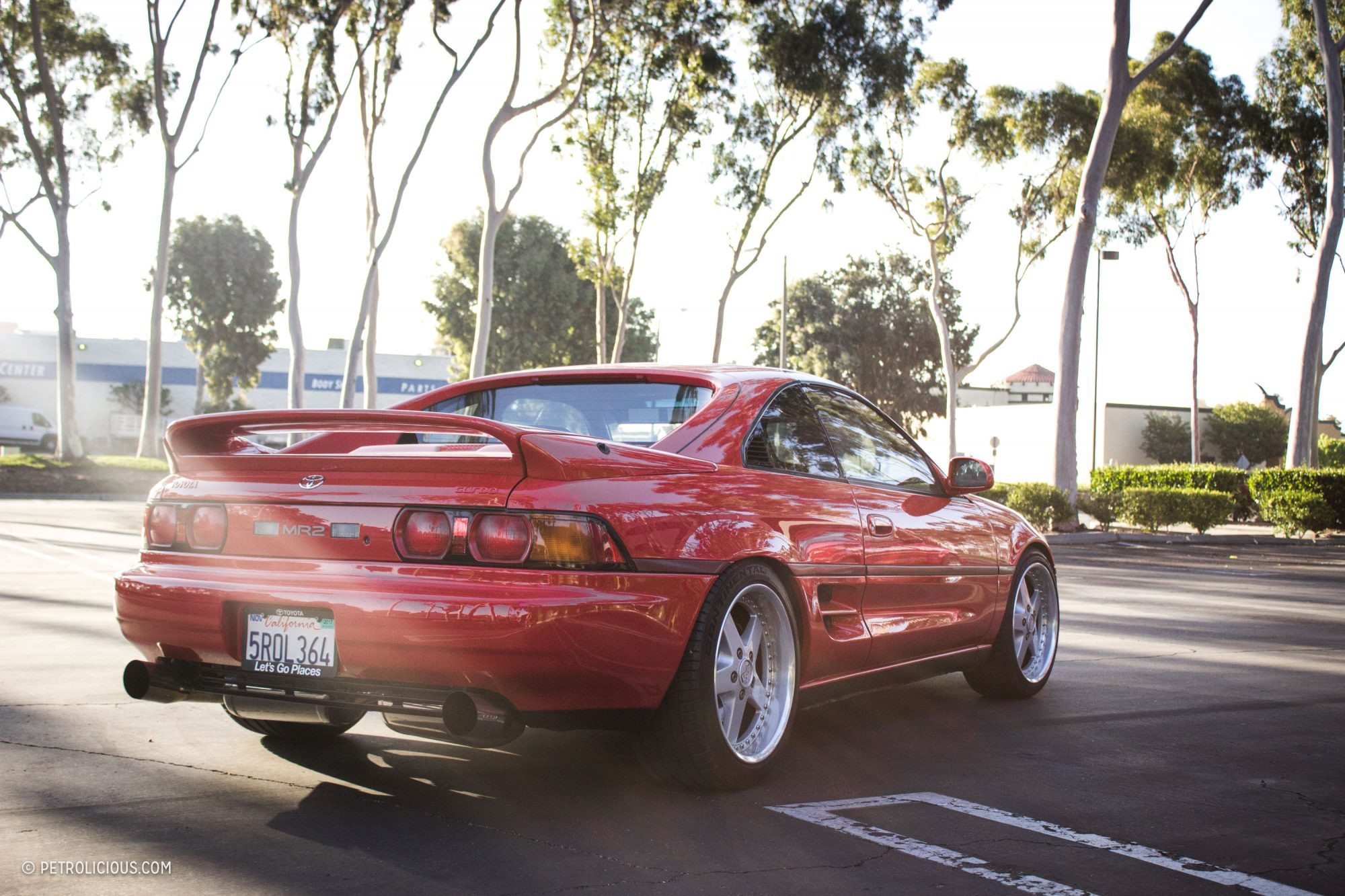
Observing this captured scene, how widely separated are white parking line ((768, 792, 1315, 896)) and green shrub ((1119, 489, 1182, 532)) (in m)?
21.5

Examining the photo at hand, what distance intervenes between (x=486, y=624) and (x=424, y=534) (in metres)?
0.38

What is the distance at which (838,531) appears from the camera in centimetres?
468

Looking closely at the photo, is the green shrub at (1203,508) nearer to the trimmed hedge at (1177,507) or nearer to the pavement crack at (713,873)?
the trimmed hedge at (1177,507)

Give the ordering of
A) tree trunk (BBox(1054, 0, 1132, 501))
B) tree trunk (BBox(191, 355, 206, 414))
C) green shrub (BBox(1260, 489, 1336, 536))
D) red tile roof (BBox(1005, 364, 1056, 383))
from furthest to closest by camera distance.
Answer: red tile roof (BBox(1005, 364, 1056, 383))
tree trunk (BBox(191, 355, 206, 414))
green shrub (BBox(1260, 489, 1336, 536))
tree trunk (BBox(1054, 0, 1132, 501))

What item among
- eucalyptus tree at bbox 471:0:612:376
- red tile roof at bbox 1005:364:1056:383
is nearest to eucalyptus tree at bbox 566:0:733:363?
eucalyptus tree at bbox 471:0:612:376

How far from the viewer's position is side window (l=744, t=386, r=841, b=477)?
453 centimetres

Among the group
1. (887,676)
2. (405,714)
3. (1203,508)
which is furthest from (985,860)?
(1203,508)

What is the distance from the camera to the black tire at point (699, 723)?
3.88m

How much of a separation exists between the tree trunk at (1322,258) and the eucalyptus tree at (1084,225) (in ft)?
22.3

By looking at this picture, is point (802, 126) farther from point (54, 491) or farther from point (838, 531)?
point (838, 531)

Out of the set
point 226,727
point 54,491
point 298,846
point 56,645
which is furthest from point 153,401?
point 298,846

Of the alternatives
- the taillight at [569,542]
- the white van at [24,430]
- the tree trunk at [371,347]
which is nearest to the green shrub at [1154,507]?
the tree trunk at [371,347]

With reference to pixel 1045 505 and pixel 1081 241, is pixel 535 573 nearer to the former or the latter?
pixel 1045 505

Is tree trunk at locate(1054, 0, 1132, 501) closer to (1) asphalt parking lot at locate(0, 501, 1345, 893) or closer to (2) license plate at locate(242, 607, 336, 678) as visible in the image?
(1) asphalt parking lot at locate(0, 501, 1345, 893)
